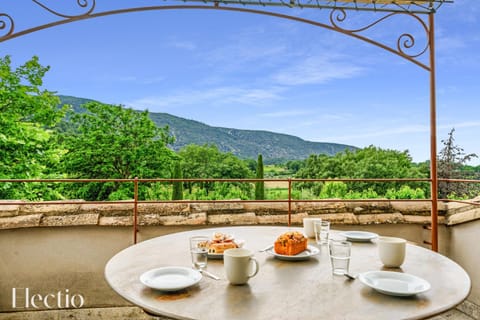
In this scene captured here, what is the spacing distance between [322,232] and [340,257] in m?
0.46

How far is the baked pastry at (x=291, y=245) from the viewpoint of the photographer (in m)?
1.31

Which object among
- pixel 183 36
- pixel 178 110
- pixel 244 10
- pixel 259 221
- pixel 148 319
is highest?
pixel 183 36

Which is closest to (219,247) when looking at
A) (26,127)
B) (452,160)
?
(452,160)

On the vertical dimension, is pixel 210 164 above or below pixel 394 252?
above

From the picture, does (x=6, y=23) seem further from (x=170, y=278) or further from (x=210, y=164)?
(x=210, y=164)

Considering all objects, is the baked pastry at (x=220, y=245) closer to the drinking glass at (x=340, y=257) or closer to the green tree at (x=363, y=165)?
the drinking glass at (x=340, y=257)

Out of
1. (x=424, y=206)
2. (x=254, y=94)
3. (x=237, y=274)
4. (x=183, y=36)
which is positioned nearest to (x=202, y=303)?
(x=237, y=274)

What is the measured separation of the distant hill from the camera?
14.8m

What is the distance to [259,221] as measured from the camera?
2971mm

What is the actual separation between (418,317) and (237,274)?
1.55 ft

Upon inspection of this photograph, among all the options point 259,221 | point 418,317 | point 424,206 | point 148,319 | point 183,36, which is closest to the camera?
point 418,317

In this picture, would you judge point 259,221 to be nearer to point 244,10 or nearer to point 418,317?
point 244,10

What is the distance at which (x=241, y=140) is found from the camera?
54.3 feet
